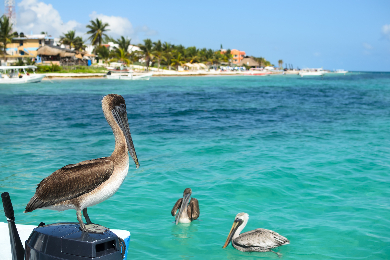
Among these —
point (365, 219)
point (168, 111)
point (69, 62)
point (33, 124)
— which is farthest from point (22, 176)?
point (69, 62)

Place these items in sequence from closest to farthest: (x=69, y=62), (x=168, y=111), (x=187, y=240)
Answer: (x=187, y=240)
(x=168, y=111)
(x=69, y=62)

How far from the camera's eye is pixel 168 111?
2594cm

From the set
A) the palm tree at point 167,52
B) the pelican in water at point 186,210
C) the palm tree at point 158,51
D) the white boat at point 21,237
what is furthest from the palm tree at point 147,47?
the white boat at point 21,237

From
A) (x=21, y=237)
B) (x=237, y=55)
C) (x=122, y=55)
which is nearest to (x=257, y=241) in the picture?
(x=21, y=237)

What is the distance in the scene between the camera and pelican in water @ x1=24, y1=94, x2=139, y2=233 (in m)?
2.96

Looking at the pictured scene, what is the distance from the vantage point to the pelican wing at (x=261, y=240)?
20.6ft

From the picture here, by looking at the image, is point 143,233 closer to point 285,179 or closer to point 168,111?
point 285,179

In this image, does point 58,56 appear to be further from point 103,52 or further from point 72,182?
point 72,182

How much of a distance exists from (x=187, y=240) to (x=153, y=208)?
156 cm

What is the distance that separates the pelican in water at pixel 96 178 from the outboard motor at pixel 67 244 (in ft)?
0.75

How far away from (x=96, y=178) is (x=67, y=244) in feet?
1.92

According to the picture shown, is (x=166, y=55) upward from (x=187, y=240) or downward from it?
upward

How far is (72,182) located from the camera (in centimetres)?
304

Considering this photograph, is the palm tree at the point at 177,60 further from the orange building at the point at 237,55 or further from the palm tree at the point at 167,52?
the orange building at the point at 237,55
